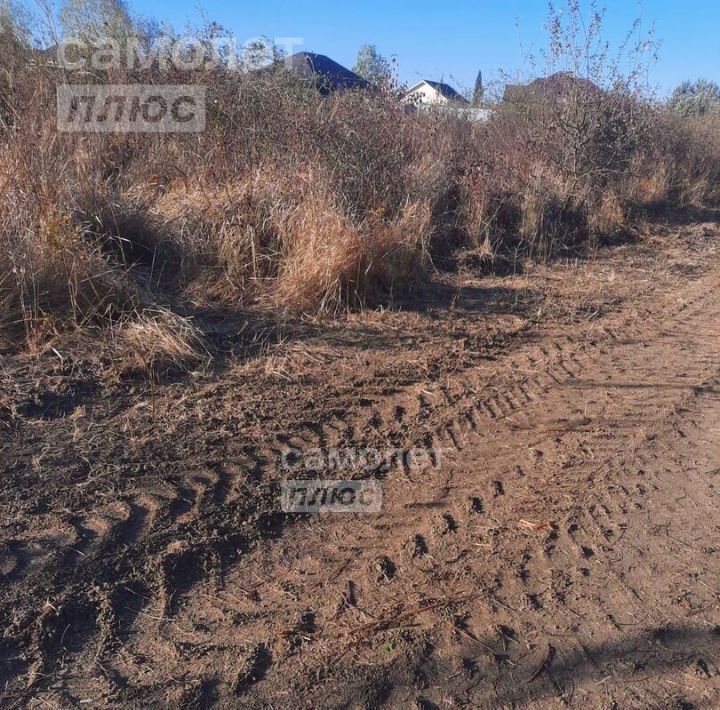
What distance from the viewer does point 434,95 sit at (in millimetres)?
A: 10039

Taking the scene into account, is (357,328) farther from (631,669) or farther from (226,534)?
(631,669)

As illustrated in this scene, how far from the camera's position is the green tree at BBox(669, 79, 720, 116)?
15547mm

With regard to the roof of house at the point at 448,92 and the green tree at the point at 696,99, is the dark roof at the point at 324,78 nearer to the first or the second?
the roof of house at the point at 448,92

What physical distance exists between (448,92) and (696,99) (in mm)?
9013

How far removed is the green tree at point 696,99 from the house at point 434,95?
5.73 m

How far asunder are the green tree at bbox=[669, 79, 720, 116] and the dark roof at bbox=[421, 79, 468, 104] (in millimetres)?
5641

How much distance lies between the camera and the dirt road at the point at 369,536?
7.69ft

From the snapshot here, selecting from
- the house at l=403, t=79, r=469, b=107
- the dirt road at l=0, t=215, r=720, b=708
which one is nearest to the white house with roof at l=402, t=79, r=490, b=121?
the house at l=403, t=79, r=469, b=107

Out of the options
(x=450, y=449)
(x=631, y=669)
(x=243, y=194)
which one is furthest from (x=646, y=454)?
(x=243, y=194)

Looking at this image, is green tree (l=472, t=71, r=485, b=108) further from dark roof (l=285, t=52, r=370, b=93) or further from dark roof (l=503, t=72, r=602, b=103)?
dark roof (l=285, t=52, r=370, b=93)

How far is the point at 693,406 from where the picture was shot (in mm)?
4320

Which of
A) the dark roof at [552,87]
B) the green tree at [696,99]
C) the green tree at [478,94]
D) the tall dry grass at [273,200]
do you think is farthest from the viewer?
the green tree at [696,99]

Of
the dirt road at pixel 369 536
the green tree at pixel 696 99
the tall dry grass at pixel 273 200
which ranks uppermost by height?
the green tree at pixel 696 99

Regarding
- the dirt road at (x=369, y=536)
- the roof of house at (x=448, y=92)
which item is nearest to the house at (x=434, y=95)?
the roof of house at (x=448, y=92)
